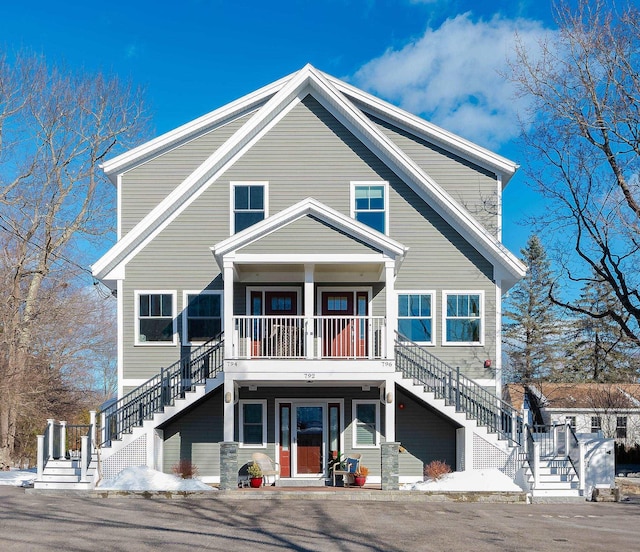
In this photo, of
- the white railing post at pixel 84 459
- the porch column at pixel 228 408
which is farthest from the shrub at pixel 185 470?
the white railing post at pixel 84 459

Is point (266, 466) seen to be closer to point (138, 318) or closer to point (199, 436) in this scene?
point (199, 436)

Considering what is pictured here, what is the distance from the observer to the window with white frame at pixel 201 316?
20.4 m

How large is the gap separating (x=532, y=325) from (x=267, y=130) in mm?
30965

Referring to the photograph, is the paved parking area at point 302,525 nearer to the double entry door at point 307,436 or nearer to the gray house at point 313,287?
the gray house at point 313,287

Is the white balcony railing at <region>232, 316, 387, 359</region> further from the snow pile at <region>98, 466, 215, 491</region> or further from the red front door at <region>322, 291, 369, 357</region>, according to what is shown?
the snow pile at <region>98, 466, 215, 491</region>

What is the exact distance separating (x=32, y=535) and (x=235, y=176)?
11.3 m

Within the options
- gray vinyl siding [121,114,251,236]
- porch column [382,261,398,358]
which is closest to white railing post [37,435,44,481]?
gray vinyl siding [121,114,251,236]

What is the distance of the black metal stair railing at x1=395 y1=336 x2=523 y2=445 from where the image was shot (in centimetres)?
1889

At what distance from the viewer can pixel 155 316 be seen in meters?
20.5

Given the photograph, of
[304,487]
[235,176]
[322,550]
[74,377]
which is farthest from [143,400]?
[74,377]

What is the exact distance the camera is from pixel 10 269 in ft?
102

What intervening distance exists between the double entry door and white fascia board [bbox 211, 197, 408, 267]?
4.55 m

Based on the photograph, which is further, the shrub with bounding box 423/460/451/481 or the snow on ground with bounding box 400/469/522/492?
the shrub with bounding box 423/460/451/481

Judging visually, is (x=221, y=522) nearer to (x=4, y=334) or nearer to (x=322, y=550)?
(x=322, y=550)
